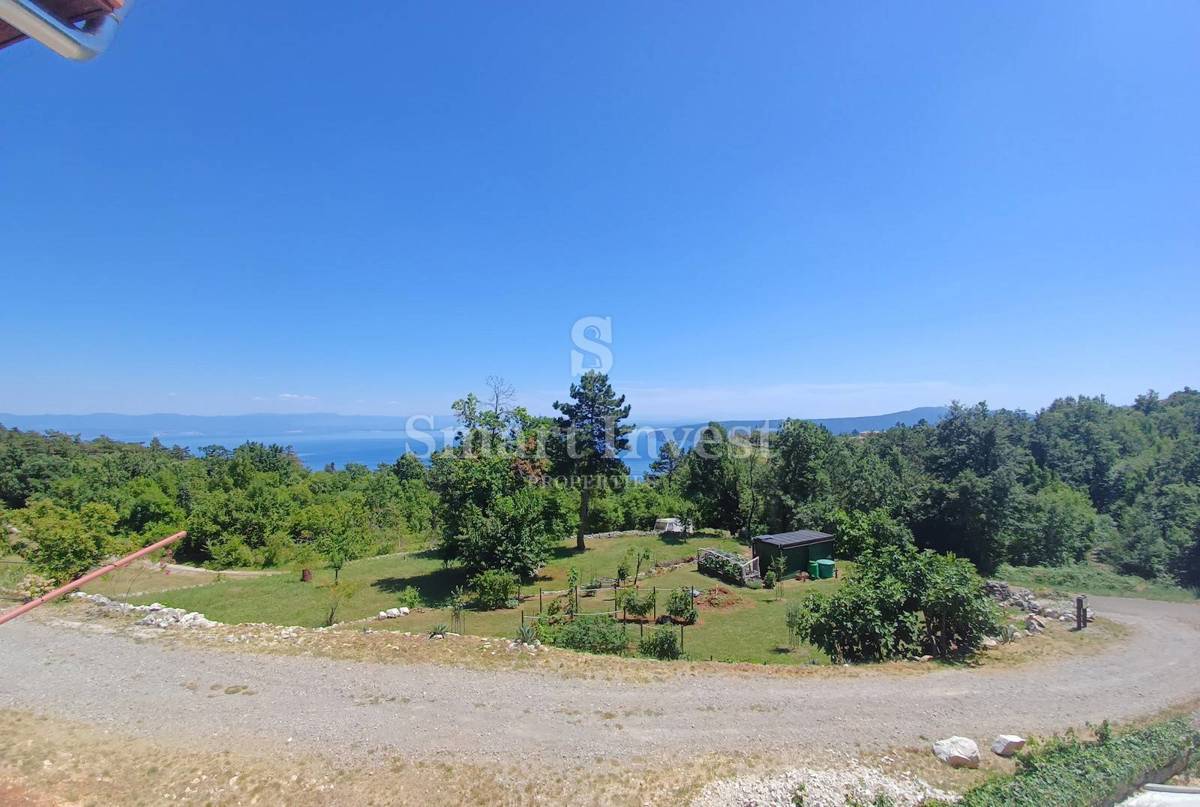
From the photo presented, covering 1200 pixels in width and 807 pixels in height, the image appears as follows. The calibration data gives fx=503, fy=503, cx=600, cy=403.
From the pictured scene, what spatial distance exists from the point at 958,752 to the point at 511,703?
23.3 ft

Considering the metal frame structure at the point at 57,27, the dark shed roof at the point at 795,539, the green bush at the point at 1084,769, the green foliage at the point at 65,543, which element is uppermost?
the metal frame structure at the point at 57,27

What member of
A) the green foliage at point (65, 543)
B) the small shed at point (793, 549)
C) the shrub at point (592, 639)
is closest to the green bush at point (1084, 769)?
the shrub at point (592, 639)

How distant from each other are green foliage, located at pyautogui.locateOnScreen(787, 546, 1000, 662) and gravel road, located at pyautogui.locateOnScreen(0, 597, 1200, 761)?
1056mm

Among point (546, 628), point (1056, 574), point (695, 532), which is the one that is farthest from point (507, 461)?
point (1056, 574)

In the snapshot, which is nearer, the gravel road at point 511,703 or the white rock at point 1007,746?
the white rock at point 1007,746

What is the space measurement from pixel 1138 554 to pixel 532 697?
33213 millimetres

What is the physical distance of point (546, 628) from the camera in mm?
13242

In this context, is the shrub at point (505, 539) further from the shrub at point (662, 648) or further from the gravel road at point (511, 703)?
the gravel road at point (511, 703)

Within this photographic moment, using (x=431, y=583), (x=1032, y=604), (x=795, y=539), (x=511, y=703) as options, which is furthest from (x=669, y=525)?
(x=511, y=703)

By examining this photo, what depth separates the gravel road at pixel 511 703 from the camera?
7934 millimetres

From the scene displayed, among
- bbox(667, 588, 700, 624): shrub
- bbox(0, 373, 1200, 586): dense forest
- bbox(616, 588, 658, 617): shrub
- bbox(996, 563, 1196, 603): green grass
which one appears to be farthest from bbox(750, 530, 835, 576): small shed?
bbox(616, 588, 658, 617): shrub

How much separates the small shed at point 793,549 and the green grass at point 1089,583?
7.95 m

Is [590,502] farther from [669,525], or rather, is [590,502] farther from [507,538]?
[507,538]

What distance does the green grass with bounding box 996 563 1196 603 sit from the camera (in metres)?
20.2
